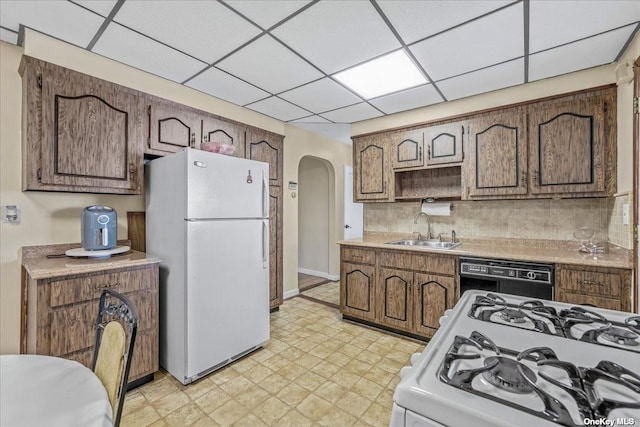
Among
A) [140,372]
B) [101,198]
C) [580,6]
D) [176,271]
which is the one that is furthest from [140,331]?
[580,6]

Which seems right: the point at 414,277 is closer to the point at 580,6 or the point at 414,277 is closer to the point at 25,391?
the point at 580,6

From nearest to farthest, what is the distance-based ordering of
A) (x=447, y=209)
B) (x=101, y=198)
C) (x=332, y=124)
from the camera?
(x=101, y=198), (x=447, y=209), (x=332, y=124)

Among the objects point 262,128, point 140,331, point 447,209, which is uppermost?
point 262,128

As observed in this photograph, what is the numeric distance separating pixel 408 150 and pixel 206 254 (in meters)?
2.37

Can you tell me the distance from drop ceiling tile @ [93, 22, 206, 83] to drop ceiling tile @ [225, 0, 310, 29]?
76 centimetres

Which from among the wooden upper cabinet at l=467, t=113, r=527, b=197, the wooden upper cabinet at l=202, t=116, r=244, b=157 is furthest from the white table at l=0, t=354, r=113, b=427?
the wooden upper cabinet at l=467, t=113, r=527, b=197

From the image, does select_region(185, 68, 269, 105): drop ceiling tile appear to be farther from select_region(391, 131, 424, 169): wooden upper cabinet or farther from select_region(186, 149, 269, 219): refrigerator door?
select_region(391, 131, 424, 169): wooden upper cabinet

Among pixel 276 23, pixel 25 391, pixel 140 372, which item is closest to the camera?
pixel 25 391

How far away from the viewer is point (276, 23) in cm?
178

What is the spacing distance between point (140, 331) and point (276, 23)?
89.1 inches

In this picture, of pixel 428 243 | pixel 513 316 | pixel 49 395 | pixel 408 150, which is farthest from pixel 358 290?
pixel 49 395

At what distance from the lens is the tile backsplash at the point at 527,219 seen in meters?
2.38

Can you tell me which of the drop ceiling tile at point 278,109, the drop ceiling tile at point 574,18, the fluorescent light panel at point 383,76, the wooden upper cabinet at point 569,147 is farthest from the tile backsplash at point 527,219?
the drop ceiling tile at point 278,109

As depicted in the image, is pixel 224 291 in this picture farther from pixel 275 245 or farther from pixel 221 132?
pixel 221 132
